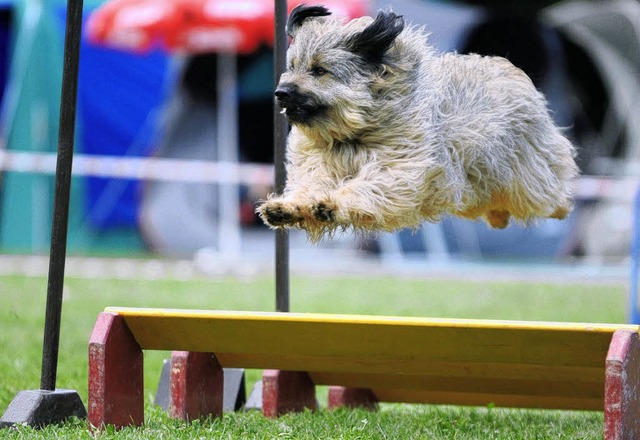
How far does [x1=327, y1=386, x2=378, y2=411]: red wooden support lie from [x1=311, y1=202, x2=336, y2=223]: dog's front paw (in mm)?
1569

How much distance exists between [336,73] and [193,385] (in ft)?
4.53

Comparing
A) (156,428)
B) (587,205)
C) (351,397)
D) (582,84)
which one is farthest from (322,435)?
(582,84)

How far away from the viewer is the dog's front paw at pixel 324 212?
3.89 meters

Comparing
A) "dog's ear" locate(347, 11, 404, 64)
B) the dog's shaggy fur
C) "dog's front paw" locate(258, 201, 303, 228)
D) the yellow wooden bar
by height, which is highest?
"dog's ear" locate(347, 11, 404, 64)

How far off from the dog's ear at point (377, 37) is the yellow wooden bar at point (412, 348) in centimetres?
102

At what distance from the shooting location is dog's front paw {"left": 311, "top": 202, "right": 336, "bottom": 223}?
3.89 metres

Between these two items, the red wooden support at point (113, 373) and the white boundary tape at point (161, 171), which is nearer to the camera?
the red wooden support at point (113, 373)

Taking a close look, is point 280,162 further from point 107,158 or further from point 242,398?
point 107,158

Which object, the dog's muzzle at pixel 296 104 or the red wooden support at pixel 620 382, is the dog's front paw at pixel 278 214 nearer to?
the dog's muzzle at pixel 296 104

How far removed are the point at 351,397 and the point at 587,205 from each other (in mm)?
10257

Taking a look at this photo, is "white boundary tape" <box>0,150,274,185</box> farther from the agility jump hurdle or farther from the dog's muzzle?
Result: the dog's muzzle

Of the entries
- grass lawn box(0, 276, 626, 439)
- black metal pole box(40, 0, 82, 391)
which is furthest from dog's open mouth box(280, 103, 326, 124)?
grass lawn box(0, 276, 626, 439)

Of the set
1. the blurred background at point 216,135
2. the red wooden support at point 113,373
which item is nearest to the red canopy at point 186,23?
the blurred background at point 216,135

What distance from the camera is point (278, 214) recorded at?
389 cm
